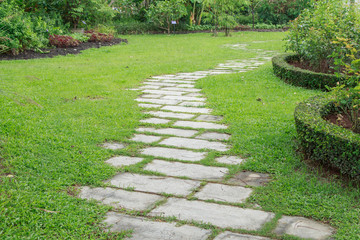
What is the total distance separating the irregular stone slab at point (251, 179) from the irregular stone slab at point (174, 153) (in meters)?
0.54

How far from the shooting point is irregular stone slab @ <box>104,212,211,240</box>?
2.62 metres

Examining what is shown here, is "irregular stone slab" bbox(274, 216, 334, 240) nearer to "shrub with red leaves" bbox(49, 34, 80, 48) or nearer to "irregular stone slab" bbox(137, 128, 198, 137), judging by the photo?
"irregular stone slab" bbox(137, 128, 198, 137)

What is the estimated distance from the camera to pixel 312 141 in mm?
3619

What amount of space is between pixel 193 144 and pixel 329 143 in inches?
59.7

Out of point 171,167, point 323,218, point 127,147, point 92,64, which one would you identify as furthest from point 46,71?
point 323,218

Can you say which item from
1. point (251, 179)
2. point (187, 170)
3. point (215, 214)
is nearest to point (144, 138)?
point (187, 170)

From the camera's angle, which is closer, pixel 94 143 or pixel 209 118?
pixel 94 143

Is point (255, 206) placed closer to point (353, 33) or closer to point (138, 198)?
point (138, 198)

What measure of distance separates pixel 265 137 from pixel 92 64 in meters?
6.60

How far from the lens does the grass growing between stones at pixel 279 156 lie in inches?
116

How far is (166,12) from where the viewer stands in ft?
64.6

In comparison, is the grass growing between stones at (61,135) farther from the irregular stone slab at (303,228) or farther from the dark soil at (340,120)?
the dark soil at (340,120)

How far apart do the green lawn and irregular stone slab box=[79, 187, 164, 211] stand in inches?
4.7

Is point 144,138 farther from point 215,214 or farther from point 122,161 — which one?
point 215,214
